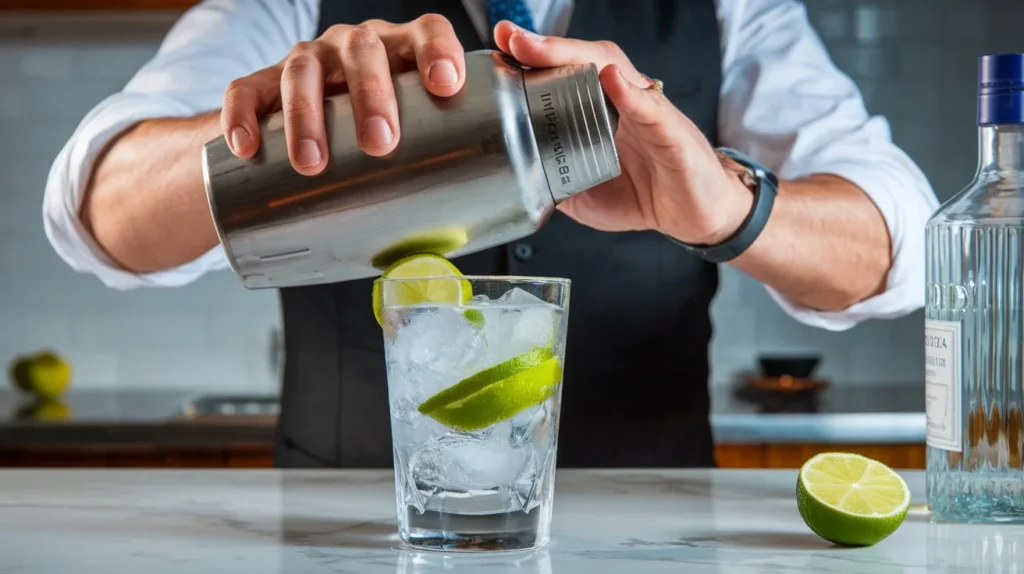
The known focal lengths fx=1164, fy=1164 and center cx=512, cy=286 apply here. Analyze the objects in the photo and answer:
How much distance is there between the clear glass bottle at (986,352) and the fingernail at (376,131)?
1.50 ft

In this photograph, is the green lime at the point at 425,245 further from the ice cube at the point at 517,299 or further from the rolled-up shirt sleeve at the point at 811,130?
the rolled-up shirt sleeve at the point at 811,130

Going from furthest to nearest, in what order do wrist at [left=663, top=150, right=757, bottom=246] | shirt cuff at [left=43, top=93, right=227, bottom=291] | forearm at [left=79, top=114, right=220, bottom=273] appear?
shirt cuff at [left=43, top=93, right=227, bottom=291] < forearm at [left=79, top=114, right=220, bottom=273] < wrist at [left=663, top=150, right=757, bottom=246]

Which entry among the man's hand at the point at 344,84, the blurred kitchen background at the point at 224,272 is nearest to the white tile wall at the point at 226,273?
the blurred kitchen background at the point at 224,272

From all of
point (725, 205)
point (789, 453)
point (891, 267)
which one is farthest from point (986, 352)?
point (789, 453)

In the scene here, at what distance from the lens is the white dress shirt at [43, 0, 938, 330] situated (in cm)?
139

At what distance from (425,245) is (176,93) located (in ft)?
2.32

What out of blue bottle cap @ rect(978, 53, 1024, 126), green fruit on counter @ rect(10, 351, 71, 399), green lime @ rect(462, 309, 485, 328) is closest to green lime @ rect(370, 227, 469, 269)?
green lime @ rect(462, 309, 485, 328)

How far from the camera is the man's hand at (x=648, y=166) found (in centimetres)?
87

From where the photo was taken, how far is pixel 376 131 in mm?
806

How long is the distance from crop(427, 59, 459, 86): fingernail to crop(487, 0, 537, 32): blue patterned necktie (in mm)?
753

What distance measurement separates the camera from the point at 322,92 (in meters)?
0.86

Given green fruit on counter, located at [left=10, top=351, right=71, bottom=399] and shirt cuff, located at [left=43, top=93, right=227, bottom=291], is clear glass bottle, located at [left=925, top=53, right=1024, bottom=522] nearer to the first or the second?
shirt cuff, located at [left=43, top=93, right=227, bottom=291]

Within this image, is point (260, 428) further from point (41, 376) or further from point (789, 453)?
point (789, 453)

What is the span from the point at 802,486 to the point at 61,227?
37.6 inches
